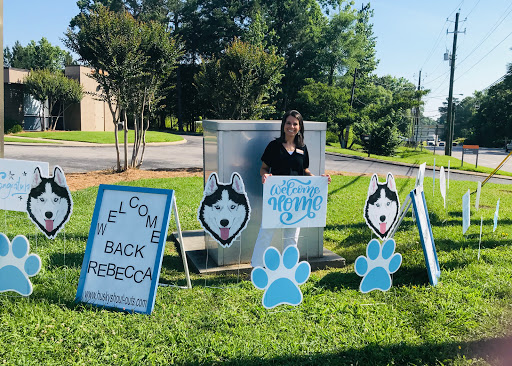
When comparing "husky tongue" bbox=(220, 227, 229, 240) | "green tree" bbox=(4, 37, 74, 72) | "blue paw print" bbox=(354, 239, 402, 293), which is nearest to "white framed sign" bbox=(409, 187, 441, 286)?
"blue paw print" bbox=(354, 239, 402, 293)

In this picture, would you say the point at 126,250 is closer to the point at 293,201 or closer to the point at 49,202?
the point at 49,202

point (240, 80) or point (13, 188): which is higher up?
point (240, 80)

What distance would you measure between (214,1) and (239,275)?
48273 mm

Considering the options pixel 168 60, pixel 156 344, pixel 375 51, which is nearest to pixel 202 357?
pixel 156 344

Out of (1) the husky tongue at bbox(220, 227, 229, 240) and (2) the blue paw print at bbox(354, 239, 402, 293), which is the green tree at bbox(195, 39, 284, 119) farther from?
(2) the blue paw print at bbox(354, 239, 402, 293)

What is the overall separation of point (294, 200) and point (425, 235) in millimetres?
1431

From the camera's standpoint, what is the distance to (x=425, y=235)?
4.46 metres

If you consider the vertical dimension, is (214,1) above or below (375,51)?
above

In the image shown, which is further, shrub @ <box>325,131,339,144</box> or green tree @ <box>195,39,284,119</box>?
shrub @ <box>325,131,339,144</box>

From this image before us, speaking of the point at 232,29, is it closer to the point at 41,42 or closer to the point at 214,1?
the point at 214,1

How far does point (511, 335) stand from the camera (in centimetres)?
355

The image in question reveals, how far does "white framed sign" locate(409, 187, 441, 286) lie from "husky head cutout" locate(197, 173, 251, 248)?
5.61ft

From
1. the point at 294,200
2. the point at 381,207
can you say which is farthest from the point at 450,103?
the point at 294,200

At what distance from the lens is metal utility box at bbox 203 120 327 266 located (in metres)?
4.82
